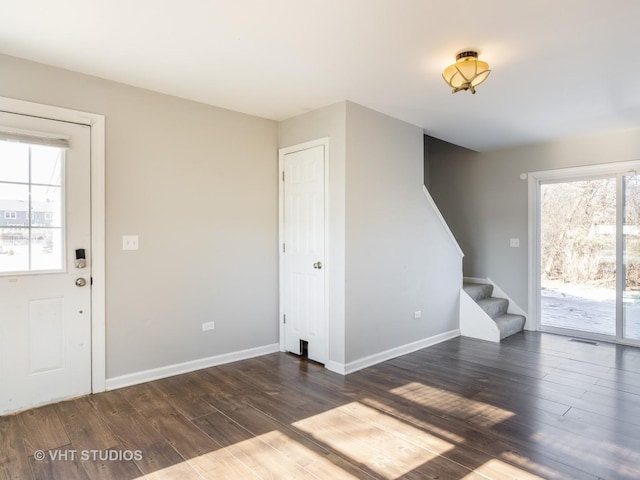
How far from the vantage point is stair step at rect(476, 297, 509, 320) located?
198 inches

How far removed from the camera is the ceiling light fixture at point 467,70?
2588 millimetres

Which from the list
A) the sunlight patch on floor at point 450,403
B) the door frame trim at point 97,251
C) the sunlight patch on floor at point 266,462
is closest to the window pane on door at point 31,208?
the door frame trim at point 97,251

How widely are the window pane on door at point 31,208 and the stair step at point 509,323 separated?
4742 mm

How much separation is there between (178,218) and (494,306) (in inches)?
164

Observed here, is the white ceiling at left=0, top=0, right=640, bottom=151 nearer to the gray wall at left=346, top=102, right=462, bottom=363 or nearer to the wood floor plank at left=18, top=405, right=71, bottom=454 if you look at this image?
the gray wall at left=346, top=102, right=462, bottom=363

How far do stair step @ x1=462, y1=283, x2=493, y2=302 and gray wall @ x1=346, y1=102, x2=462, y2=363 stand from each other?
508mm

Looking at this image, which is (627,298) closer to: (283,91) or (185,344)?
(283,91)

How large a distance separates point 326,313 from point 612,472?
2.31 metres

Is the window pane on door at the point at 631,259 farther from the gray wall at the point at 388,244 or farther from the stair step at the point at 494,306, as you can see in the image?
the gray wall at the point at 388,244

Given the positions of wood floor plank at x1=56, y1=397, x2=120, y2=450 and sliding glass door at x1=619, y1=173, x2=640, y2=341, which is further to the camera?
sliding glass door at x1=619, y1=173, x2=640, y2=341

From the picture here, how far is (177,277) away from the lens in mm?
3506

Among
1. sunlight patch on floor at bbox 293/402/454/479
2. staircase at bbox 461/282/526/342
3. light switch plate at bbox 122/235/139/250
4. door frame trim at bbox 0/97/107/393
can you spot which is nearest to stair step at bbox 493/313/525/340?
staircase at bbox 461/282/526/342

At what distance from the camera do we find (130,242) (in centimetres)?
324

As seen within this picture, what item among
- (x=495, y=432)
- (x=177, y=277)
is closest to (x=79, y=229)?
(x=177, y=277)
